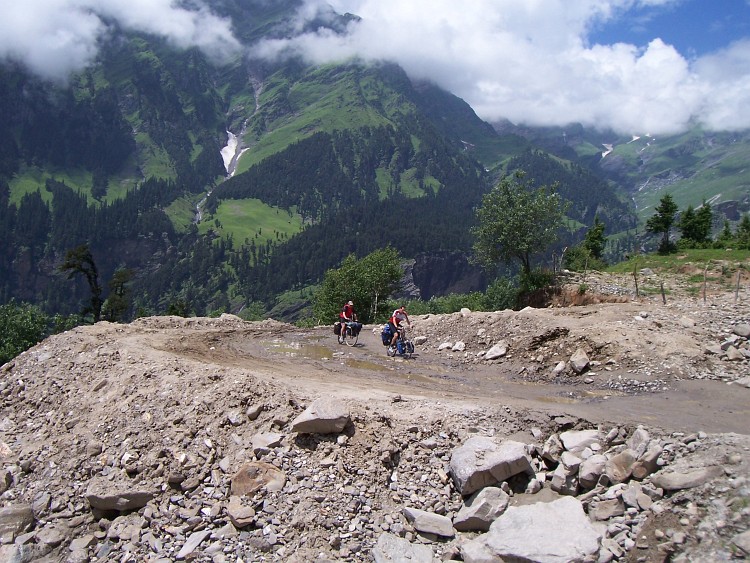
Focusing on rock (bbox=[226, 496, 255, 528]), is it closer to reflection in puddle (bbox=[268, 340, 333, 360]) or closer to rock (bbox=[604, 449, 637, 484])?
rock (bbox=[604, 449, 637, 484])

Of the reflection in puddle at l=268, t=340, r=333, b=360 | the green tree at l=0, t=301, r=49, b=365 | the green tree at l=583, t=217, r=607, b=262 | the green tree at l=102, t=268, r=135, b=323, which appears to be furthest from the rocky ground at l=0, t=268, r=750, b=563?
the green tree at l=0, t=301, r=49, b=365

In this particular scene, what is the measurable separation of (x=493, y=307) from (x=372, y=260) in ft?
54.2

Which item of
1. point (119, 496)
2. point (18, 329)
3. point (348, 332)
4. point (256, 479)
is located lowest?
point (18, 329)

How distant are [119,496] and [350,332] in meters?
17.1

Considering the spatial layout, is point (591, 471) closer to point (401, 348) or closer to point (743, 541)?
point (743, 541)

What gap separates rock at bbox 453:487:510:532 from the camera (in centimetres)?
985

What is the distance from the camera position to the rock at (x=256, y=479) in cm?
1088

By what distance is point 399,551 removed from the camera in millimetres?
9445

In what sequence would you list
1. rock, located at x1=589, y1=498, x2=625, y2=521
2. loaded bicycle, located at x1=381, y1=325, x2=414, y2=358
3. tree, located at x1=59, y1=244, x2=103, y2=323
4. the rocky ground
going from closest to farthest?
the rocky ground < rock, located at x1=589, y1=498, x2=625, y2=521 < loaded bicycle, located at x1=381, y1=325, x2=414, y2=358 < tree, located at x1=59, y1=244, x2=103, y2=323

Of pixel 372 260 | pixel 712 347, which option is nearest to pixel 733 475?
pixel 712 347

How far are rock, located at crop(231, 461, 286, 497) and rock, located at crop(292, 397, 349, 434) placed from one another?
1.12 metres

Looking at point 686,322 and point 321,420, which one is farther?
point 686,322

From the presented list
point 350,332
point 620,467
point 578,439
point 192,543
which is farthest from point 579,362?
point 192,543

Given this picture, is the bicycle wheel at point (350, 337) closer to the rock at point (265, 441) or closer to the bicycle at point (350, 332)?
the bicycle at point (350, 332)
